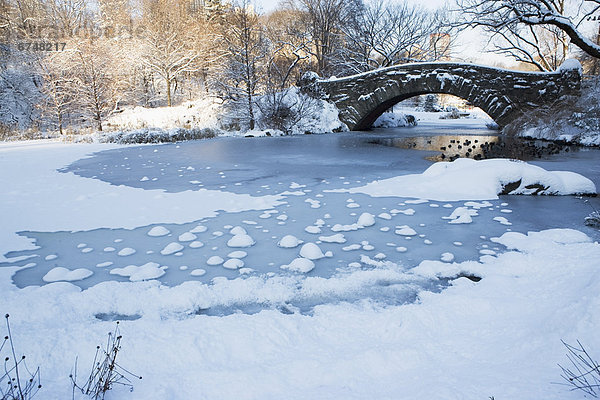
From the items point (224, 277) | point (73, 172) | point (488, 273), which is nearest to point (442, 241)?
point (488, 273)

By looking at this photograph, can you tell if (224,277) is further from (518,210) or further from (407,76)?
(407,76)

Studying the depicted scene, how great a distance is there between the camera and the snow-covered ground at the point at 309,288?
1756 mm

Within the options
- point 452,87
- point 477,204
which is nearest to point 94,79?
point 452,87

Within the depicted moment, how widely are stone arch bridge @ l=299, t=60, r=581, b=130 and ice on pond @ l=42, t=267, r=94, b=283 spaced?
16.3m

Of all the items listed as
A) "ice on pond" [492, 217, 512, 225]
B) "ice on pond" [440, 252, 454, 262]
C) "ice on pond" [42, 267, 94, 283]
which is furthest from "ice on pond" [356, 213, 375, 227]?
"ice on pond" [42, 267, 94, 283]

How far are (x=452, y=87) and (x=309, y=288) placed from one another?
52.9 ft

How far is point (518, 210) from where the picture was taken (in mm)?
4816

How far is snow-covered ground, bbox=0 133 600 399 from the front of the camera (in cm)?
176

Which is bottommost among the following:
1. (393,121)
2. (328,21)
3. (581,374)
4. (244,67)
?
(581,374)

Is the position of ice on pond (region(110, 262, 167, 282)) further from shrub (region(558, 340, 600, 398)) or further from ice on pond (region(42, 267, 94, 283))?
shrub (region(558, 340, 600, 398))

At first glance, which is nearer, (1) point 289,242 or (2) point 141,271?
(2) point 141,271

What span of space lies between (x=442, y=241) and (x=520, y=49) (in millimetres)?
21544

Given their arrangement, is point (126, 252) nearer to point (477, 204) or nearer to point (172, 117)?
point (477, 204)

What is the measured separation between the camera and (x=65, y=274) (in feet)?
9.89
